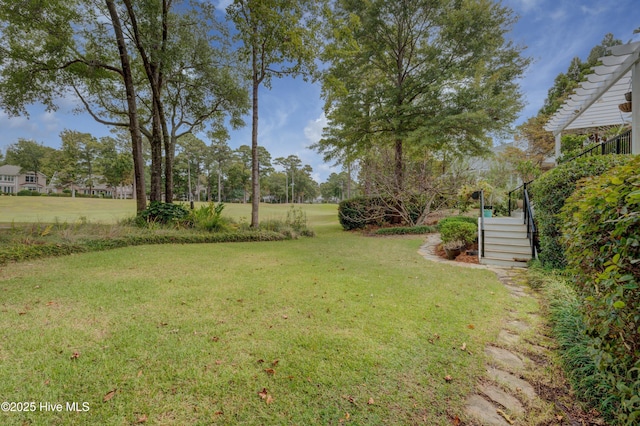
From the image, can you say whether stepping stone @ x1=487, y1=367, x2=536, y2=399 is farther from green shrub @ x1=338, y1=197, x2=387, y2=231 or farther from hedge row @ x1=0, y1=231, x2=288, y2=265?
green shrub @ x1=338, y1=197, x2=387, y2=231

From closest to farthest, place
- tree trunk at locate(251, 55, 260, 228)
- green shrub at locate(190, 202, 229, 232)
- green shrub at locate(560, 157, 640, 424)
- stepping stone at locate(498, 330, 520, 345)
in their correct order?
green shrub at locate(560, 157, 640, 424) → stepping stone at locate(498, 330, 520, 345) → green shrub at locate(190, 202, 229, 232) → tree trunk at locate(251, 55, 260, 228)

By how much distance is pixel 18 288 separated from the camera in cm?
341

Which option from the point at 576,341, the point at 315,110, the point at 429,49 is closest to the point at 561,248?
the point at 576,341

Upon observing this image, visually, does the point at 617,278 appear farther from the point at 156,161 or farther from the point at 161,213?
the point at 156,161

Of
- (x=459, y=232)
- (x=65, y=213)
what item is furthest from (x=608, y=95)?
(x=65, y=213)

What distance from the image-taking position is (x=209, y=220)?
856 centimetres

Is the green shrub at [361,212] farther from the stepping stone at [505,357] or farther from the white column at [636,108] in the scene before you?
the stepping stone at [505,357]

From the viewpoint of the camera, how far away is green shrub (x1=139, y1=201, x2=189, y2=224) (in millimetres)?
8422

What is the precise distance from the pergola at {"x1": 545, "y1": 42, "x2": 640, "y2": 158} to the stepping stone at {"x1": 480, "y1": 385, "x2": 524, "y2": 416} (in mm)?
5473

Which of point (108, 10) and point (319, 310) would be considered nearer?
point (319, 310)

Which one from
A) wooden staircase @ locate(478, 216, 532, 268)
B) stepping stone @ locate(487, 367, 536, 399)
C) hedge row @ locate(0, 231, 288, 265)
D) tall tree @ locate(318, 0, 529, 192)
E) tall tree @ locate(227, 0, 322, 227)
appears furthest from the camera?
tall tree @ locate(318, 0, 529, 192)

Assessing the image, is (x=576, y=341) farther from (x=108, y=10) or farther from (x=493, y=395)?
(x=108, y=10)

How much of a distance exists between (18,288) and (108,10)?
9553 millimetres

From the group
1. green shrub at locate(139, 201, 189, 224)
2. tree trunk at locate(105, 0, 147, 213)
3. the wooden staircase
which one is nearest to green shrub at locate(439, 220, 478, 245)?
the wooden staircase
